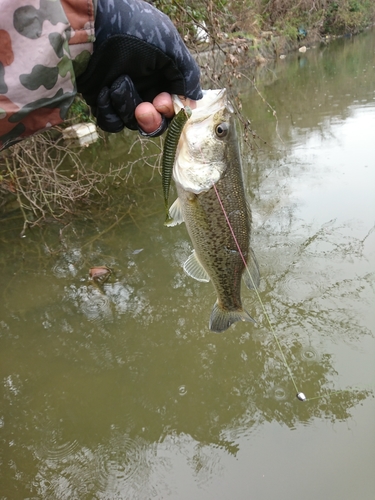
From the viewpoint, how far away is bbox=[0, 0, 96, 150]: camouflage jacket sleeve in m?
1.16

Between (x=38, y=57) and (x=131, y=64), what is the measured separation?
1.25 feet

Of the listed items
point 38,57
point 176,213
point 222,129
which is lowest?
point 176,213

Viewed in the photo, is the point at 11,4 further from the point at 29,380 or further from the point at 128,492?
the point at 29,380

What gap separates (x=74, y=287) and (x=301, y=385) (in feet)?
7.84

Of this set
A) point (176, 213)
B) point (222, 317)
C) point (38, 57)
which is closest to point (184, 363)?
point (222, 317)

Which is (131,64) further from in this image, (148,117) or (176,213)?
(176,213)

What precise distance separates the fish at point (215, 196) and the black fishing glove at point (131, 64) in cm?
12

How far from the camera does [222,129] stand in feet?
5.08

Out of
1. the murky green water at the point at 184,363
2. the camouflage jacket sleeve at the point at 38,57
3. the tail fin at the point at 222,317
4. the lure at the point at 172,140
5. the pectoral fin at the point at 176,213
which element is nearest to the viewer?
the camouflage jacket sleeve at the point at 38,57

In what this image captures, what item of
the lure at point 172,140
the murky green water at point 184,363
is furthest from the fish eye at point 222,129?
the murky green water at point 184,363

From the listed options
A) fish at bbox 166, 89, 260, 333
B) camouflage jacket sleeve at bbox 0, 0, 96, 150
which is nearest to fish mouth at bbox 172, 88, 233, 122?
fish at bbox 166, 89, 260, 333

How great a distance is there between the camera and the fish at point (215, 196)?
1.54 meters

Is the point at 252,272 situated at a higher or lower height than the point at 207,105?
lower

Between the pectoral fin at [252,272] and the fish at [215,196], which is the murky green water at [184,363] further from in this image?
the pectoral fin at [252,272]
